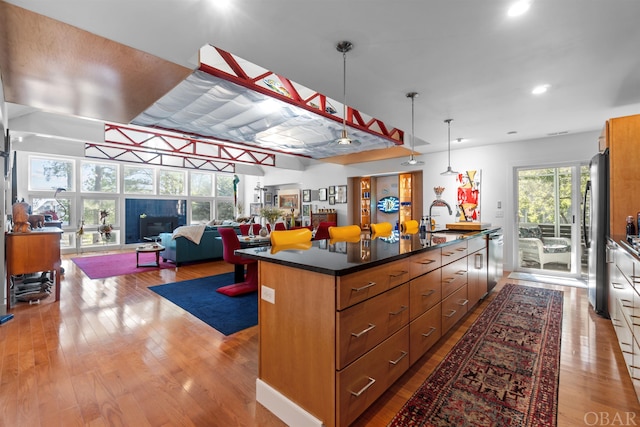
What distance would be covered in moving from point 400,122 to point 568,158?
3362 mm

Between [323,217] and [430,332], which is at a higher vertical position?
[323,217]

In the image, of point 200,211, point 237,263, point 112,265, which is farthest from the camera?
point 200,211

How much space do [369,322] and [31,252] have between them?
170 inches

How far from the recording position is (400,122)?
4438mm

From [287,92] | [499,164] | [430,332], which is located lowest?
[430,332]

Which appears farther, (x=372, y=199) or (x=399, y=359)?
(x=372, y=199)

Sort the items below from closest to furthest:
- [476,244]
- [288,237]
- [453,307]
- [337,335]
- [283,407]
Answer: [337,335]
[283,407]
[288,237]
[453,307]
[476,244]

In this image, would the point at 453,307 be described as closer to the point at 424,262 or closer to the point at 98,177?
the point at 424,262

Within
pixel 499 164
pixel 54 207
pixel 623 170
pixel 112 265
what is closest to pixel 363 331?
pixel 623 170

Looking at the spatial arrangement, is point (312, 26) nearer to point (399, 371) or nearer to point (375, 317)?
point (375, 317)

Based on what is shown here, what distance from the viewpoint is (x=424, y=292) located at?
2.17m

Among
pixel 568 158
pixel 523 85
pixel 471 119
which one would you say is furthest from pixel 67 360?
pixel 568 158

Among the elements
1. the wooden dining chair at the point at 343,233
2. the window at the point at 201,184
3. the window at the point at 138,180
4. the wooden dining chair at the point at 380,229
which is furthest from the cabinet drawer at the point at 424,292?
the window at the point at 201,184

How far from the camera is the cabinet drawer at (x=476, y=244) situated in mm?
3158
